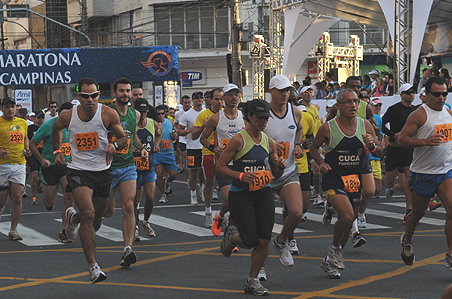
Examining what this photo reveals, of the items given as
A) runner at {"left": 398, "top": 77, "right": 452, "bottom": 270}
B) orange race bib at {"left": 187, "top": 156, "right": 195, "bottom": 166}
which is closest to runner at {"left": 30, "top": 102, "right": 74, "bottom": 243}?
orange race bib at {"left": 187, "top": 156, "right": 195, "bottom": 166}

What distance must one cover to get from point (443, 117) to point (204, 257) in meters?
3.24

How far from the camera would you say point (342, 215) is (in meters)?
8.27

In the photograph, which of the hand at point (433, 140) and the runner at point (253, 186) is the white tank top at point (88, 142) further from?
the hand at point (433, 140)

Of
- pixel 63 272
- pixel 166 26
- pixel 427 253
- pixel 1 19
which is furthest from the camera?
pixel 166 26

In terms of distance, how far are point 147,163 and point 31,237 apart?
2.32 metres

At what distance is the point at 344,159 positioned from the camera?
8539mm

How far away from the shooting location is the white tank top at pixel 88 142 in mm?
8469

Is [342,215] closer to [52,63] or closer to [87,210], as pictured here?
[87,210]

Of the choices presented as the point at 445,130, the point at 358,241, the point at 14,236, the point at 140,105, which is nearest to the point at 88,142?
the point at 140,105

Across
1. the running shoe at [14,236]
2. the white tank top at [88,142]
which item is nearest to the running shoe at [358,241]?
the white tank top at [88,142]

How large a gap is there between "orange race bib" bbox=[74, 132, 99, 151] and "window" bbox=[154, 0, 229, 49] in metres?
44.5

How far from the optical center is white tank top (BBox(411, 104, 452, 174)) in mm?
8500

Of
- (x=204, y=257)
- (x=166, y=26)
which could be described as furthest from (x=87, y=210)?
(x=166, y=26)

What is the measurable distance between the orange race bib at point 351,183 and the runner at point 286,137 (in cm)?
54
